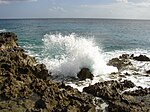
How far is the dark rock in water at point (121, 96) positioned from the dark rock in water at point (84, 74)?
2.58 meters

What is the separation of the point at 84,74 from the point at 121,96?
600 cm

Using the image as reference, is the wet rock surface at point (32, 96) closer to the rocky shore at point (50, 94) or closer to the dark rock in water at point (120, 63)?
the rocky shore at point (50, 94)

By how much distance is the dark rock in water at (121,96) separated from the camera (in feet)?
59.0

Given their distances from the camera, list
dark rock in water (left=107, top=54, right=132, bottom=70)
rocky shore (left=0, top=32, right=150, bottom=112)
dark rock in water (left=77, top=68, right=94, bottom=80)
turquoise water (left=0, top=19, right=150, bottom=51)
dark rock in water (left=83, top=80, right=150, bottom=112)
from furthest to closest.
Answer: turquoise water (left=0, top=19, right=150, bottom=51)
dark rock in water (left=107, top=54, right=132, bottom=70)
dark rock in water (left=77, top=68, right=94, bottom=80)
dark rock in water (left=83, top=80, right=150, bottom=112)
rocky shore (left=0, top=32, right=150, bottom=112)

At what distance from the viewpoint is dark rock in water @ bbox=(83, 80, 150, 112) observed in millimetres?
17969

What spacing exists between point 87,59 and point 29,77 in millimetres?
8934

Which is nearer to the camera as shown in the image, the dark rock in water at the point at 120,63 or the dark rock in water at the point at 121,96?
the dark rock in water at the point at 121,96

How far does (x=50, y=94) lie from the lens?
1761 cm

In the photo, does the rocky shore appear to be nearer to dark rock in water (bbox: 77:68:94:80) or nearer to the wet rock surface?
the wet rock surface

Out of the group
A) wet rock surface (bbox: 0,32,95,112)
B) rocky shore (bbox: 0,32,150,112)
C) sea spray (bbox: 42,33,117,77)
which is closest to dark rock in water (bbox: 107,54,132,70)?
sea spray (bbox: 42,33,117,77)

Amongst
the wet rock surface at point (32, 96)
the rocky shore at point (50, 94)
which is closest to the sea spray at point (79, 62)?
the rocky shore at point (50, 94)

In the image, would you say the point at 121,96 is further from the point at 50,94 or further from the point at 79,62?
the point at 79,62

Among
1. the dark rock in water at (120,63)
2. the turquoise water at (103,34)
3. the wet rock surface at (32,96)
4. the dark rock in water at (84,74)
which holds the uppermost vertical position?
the wet rock surface at (32,96)

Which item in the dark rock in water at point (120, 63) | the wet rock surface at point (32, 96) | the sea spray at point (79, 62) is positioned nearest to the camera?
the wet rock surface at point (32, 96)
